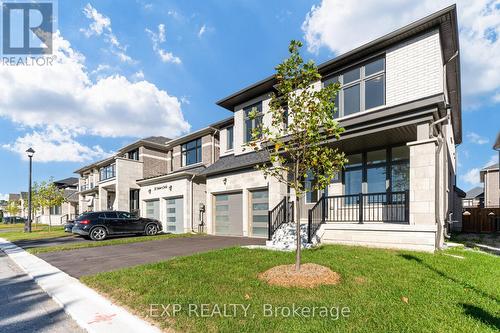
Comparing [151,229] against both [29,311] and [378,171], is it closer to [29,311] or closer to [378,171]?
[29,311]

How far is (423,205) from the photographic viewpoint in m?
8.23

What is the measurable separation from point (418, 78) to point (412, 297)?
7.63m

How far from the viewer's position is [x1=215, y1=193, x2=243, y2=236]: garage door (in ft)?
49.0

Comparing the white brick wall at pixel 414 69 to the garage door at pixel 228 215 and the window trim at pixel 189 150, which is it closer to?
the garage door at pixel 228 215

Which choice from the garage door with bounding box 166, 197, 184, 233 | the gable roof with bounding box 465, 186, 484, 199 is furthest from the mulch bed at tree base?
the gable roof with bounding box 465, 186, 484, 199

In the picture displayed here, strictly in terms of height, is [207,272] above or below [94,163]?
below

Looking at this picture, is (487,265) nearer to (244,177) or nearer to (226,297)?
(226,297)

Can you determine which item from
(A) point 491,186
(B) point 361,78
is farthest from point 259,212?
(A) point 491,186

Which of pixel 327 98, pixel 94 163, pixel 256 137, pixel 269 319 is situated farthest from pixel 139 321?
pixel 94 163

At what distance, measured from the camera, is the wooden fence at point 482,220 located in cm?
1591

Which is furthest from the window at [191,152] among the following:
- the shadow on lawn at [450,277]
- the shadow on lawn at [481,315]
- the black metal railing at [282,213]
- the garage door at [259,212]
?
the shadow on lawn at [481,315]

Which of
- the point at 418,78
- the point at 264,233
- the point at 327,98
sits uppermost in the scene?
the point at 418,78

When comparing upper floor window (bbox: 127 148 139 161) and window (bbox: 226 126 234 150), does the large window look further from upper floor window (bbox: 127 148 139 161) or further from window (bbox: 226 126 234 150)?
upper floor window (bbox: 127 148 139 161)

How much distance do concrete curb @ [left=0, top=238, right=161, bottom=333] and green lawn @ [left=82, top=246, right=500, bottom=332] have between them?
19 centimetres
